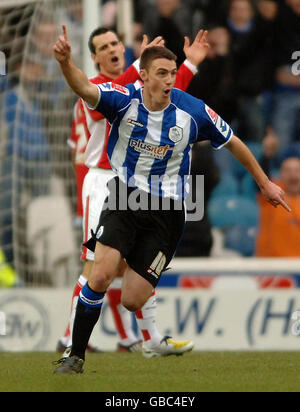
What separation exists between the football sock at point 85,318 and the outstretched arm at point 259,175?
1250 mm

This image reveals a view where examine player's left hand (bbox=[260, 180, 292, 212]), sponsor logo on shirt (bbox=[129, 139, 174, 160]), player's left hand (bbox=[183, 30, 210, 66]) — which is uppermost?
player's left hand (bbox=[183, 30, 210, 66])

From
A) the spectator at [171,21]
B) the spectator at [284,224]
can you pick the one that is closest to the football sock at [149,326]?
the spectator at [284,224]

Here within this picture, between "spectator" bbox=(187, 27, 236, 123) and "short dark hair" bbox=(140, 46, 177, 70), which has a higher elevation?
"spectator" bbox=(187, 27, 236, 123)

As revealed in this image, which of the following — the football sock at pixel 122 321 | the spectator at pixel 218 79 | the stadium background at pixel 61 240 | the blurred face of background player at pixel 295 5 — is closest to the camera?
the football sock at pixel 122 321

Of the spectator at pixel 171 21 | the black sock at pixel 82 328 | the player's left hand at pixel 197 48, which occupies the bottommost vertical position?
the black sock at pixel 82 328

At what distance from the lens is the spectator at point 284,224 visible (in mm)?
10117

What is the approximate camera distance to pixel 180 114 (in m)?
6.39

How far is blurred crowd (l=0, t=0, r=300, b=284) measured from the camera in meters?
10.2

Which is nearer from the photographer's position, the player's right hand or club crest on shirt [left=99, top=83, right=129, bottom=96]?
the player's right hand

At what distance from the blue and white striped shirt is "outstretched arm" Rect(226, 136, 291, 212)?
0.08m

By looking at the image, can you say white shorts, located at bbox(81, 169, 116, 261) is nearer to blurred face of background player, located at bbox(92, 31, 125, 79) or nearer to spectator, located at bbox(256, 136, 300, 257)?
blurred face of background player, located at bbox(92, 31, 125, 79)

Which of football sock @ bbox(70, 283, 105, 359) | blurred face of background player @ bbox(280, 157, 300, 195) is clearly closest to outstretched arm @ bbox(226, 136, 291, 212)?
football sock @ bbox(70, 283, 105, 359)

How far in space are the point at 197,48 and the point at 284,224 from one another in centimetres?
332

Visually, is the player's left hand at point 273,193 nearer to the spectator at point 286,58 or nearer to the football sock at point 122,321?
the football sock at point 122,321
